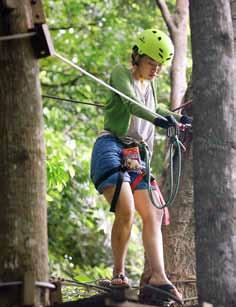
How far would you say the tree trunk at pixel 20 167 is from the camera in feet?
12.5

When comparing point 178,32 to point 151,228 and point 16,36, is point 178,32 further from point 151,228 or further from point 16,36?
point 16,36

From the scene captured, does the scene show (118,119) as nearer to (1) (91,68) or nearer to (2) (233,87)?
(2) (233,87)

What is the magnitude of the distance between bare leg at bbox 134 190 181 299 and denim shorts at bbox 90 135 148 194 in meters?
0.07

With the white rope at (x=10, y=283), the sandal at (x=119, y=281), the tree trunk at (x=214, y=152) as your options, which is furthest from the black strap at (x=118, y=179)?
the white rope at (x=10, y=283)

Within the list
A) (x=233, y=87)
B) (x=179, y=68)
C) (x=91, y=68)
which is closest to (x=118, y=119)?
(x=233, y=87)

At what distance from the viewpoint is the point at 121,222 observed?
16.9 ft

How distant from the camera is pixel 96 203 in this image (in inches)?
384

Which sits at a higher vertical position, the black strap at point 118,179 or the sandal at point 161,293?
the black strap at point 118,179

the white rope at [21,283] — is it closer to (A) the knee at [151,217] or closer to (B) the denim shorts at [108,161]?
(B) the denim shorts at [108,161]

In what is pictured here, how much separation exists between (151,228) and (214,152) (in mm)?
1117

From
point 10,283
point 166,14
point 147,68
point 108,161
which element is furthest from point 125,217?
Answer: point 166,14

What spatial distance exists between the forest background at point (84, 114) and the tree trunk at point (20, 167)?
15.8 feet

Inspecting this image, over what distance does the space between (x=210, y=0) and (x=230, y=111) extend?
0.58 m

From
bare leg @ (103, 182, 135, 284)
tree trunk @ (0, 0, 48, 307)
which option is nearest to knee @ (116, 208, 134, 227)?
bare leg @ (103, 182, 135, 284)
